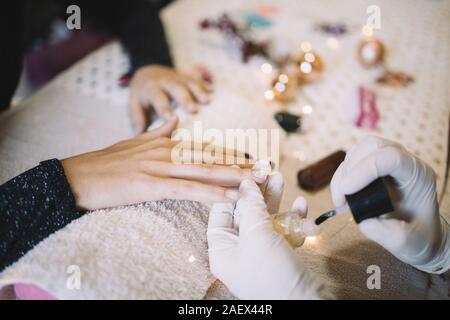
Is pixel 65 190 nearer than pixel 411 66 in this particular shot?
Yes

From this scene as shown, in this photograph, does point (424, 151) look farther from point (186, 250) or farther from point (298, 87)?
point (186, 250)

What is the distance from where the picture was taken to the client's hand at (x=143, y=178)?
550 mm

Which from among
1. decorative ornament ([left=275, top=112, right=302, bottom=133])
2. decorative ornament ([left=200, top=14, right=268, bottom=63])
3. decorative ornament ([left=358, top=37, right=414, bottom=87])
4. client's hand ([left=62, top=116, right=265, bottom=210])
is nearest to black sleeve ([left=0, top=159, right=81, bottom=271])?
client's hand ([left=62, top=116, right=265, bottom=210])

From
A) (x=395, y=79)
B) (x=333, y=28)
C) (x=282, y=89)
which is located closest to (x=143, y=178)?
(x=282, y=89)

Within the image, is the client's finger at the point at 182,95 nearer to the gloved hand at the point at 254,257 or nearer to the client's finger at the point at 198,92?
the client's finger at the point at 198,92

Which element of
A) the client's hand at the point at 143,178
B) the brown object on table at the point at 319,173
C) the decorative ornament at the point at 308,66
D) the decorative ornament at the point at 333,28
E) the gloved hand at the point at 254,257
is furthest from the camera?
the decorative ornament at the point at 333,28

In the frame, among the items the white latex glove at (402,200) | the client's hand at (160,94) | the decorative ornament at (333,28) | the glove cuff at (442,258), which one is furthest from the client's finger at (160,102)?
the decorative ornament at (333,28)

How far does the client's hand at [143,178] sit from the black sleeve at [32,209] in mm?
20

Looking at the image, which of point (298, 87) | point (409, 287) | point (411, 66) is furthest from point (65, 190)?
point (411, 66)

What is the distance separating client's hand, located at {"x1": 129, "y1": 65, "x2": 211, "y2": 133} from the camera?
779 mm

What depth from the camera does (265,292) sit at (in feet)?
1.49

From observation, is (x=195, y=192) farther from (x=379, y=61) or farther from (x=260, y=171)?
(x=379, y=61)

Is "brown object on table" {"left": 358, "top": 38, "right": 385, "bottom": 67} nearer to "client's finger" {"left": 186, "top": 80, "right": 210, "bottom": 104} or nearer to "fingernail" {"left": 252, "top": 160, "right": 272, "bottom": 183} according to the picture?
"client's finger" {"left": 186, "top": 80, "right": 210, "bottom": 104}
